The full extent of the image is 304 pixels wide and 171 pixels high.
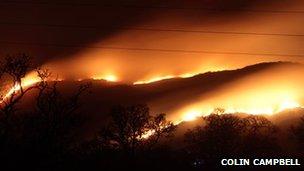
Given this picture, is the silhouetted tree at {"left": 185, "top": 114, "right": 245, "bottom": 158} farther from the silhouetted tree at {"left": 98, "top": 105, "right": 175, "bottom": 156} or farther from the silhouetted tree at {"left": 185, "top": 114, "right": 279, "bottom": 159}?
the silhouetted tree at {"left": 98, "top": 105, "right": 175, "bottom": 156}

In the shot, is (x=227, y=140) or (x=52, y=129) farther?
(x=227, y=140)

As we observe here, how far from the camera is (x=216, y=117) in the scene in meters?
85.6

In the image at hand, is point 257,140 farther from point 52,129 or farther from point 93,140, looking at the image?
point 52,129

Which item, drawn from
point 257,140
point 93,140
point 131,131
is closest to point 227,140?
point 257,140

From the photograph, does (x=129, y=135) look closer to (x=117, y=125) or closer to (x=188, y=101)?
(x=117, y=125)

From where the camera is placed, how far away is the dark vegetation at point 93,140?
31438 mm

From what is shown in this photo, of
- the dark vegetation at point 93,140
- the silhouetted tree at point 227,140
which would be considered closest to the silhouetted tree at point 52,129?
the dark vegetation at point 93,140

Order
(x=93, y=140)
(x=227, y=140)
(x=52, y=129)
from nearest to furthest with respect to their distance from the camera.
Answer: (x=52, y=129)
(x=93, y=140)
(x=227, y=140)

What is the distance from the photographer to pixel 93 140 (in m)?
→ 60.1

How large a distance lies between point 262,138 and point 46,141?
5690cm

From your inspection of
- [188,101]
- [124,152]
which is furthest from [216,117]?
[188,101]

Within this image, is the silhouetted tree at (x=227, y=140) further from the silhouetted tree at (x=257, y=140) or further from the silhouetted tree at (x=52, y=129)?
the silhouetted tree at (x=52, y=129)

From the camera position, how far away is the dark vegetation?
31438mm

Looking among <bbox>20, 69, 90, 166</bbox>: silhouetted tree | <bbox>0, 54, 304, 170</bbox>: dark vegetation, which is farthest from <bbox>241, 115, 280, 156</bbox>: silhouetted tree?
<bbox>20, 69, 90, 166</bbox>: silhouetted tree
